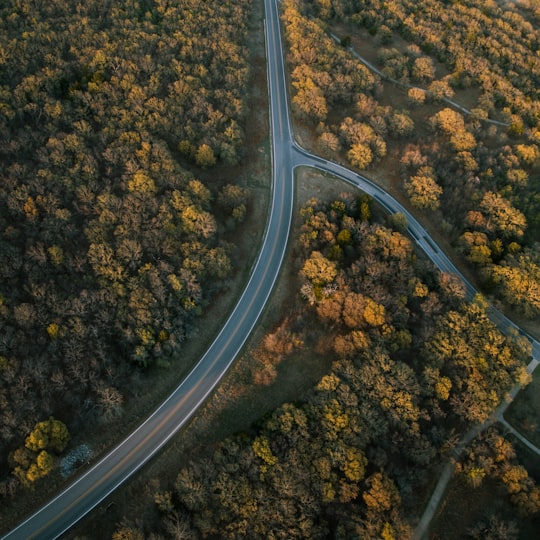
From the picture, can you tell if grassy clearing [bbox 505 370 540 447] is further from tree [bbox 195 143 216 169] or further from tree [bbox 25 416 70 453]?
tree [bbox 195 143 216 169]

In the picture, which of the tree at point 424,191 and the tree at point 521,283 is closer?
the tree at point 521,283

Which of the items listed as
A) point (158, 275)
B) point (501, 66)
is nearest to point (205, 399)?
point (158, 275)

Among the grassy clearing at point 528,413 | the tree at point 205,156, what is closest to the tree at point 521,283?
the grassy clearing at point 528,413

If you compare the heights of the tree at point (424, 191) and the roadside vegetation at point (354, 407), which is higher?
the tree at point (424, 191)

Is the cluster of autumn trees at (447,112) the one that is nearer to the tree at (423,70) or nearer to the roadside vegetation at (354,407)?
the tree at (423,70)

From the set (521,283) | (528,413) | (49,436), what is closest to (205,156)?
(49,436)

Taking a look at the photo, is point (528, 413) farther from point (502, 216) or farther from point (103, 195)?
point (103, 195)

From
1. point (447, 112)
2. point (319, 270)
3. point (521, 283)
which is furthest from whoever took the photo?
point (447, 112)
